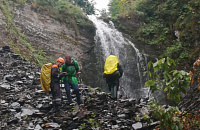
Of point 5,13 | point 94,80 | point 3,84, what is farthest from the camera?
point 94,80

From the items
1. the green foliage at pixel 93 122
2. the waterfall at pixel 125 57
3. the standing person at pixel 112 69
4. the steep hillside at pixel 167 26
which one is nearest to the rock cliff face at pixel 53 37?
the waterfall at pixel 125 57

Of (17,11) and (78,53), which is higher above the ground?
(17,11)

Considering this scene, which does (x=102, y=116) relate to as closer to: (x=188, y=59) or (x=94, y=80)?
(x=94, y=80)

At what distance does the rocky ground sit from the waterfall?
7137mm

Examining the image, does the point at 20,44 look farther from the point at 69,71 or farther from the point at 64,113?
the point at 64,113

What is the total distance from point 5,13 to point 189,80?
1395 centimetres

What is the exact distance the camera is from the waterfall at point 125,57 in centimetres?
1539

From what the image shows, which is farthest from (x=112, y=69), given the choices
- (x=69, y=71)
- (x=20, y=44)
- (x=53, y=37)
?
(x=53, y=37)

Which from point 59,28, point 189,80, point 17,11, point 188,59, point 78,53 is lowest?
point 189,80

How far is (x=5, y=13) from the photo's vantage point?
14391 mm

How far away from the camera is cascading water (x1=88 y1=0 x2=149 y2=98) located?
15383 mm

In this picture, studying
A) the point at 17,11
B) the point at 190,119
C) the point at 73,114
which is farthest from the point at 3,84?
the point at 17,11

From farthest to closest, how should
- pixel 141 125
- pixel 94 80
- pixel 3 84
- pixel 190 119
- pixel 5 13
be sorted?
pixel 94 80
pixel 5 13
pixel 3 84
pixel 141 125
pixel 190 119

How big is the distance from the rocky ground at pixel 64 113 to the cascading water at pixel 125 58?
7.10 m
